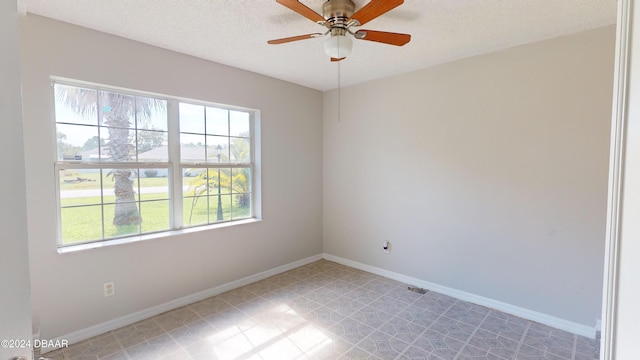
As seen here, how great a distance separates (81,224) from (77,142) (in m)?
0.69

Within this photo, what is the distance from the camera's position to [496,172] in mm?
2752

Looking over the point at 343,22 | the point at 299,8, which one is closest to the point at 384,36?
the point at 343,22

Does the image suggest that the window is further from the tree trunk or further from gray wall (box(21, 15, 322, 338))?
gray wall (box(21, 15, 322, 338))

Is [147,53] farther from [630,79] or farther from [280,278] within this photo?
→ [630,79]

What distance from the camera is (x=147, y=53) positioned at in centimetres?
257

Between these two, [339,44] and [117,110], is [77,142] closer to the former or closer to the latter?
[117,110]

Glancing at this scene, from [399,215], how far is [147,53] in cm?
317

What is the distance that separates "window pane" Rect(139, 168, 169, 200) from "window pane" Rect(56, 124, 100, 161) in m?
0.41

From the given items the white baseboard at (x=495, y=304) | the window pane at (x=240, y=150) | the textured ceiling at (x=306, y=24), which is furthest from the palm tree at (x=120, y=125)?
the white baseboard at (x=495, y=304)


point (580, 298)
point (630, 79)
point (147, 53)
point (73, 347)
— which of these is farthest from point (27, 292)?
point (580, 298)

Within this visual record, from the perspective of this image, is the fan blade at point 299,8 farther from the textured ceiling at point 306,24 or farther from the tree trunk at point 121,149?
the tree trunk at point 121,149

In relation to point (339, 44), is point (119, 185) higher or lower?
lower

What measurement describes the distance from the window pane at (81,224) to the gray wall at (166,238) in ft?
0.45

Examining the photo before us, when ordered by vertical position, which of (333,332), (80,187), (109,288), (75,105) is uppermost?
(75,105)
